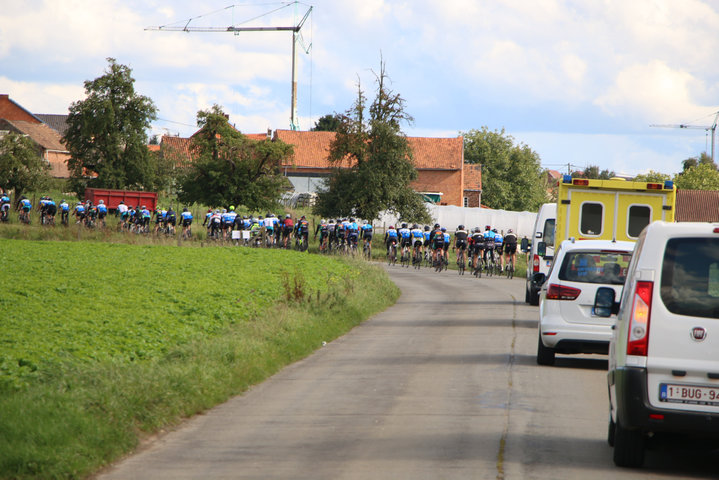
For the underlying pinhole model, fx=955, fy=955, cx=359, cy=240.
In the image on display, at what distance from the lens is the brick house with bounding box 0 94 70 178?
312 feet

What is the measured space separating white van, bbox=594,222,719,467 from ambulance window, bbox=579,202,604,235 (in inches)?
482

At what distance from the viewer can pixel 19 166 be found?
62.7 meters

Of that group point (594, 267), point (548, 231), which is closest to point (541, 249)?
point (548, 231)

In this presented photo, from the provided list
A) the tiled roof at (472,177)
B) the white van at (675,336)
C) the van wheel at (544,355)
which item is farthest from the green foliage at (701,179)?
the white van at (675,336)

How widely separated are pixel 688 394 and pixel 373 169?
47.7 metres

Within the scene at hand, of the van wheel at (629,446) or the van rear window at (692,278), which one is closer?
the van rear window at (692,278)

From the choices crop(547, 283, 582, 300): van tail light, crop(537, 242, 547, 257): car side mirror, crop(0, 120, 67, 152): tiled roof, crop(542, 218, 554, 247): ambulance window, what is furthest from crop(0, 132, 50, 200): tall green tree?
crop(547, 283, 582, 300): van tail light

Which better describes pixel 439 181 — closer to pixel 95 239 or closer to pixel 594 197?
pixel 95 239

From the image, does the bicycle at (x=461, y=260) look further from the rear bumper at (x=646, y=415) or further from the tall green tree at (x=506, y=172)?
the tall green tree at (x=506, y=172)

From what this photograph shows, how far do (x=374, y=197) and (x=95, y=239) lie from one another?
15897mm

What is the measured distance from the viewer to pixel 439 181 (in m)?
89.9

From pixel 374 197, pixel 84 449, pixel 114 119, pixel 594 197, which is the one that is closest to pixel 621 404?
pixel 84 449

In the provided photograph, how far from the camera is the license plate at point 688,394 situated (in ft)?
21.8

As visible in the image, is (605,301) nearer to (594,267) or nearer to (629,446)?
(629,446)
